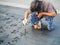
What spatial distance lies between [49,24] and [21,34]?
26.0 inches

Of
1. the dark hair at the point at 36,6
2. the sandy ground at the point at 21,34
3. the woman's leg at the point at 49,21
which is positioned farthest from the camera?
the woman's leg at the point at 49,21

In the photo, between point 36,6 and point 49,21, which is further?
point 49,21

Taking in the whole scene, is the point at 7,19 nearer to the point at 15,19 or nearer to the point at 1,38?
the point at 15,19

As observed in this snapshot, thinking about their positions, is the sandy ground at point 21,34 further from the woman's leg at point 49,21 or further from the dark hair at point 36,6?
the dark hair at point 36,6

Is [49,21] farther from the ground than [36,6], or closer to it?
closer to it

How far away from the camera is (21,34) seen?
12.9 feet

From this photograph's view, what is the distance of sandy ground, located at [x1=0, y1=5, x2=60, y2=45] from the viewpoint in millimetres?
3629

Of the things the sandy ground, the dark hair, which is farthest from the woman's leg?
the dark hair

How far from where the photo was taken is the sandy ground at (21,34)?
363 centimetres

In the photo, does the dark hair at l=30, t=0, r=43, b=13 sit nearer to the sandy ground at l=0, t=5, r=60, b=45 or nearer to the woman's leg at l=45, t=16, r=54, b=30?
the woman's leg at l=45, t=16, r=54, b=30

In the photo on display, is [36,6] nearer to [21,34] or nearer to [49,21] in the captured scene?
[49,21]

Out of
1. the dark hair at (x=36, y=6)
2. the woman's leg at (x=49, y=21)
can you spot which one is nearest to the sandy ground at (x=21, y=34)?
the woman's leg at (x=49, y=21)

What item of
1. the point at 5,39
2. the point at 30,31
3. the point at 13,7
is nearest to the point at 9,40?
the point at 5,39

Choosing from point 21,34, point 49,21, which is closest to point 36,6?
point 49,21
